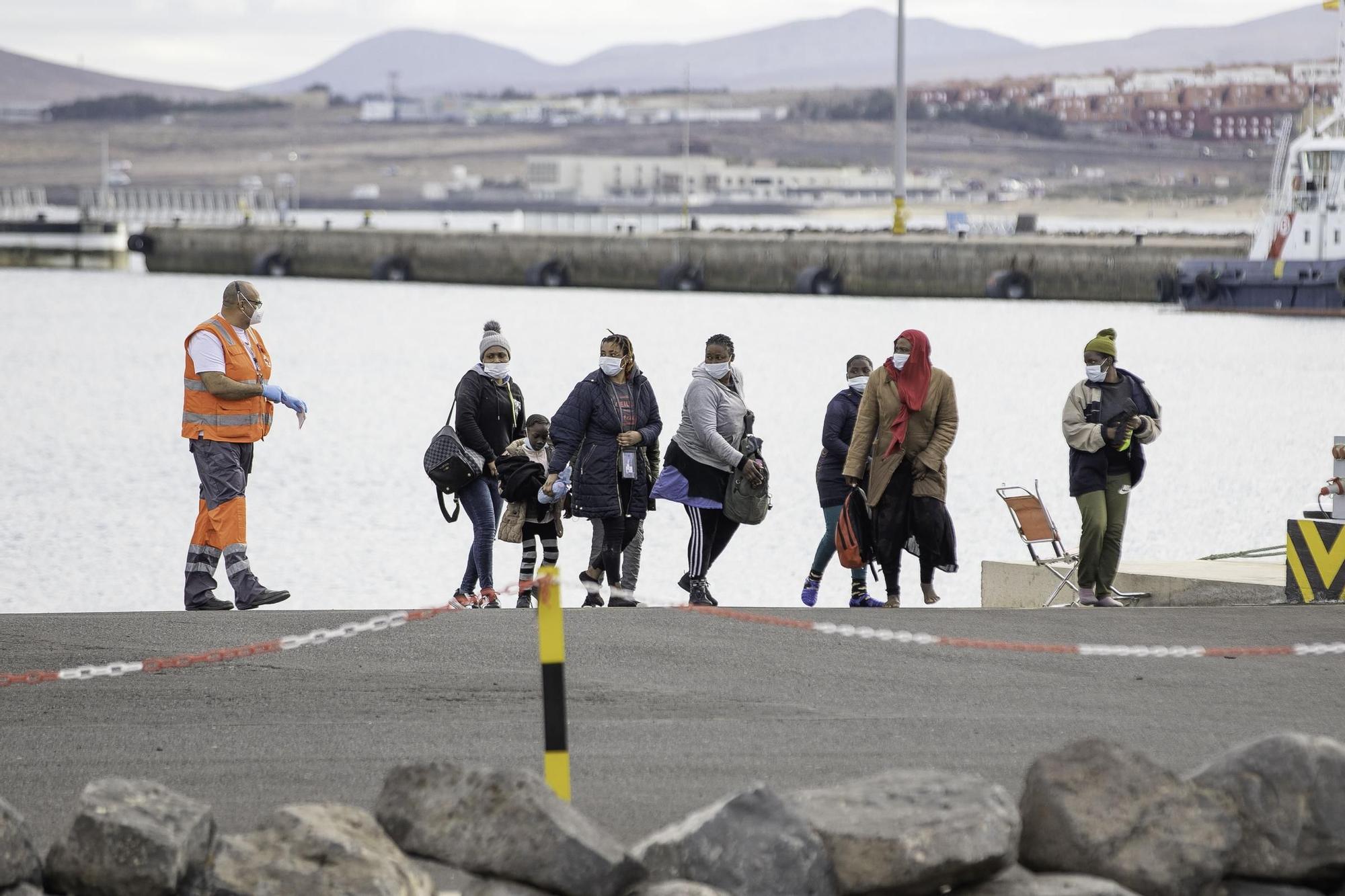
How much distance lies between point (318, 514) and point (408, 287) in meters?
64.6

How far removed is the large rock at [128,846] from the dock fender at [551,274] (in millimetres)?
71271

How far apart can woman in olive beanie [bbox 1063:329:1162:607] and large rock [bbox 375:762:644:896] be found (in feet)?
20.0

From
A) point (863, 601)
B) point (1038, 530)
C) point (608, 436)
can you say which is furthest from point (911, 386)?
point (1038, 530)

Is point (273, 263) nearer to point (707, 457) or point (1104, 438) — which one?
point (707, 457)

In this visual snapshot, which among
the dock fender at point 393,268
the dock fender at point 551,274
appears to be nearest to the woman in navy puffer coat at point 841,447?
the dock fender at point 551,274

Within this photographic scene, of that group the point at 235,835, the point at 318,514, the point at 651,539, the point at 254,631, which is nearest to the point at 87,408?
the point at 318,514

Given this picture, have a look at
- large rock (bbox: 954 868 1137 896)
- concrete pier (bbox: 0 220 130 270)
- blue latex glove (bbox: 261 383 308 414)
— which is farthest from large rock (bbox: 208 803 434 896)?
concrete pier (bbox: 0 220 130 270)

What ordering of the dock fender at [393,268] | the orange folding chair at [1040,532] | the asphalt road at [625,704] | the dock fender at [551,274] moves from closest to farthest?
the asphalt road at [625,704], the orange folding chair at [1040,532], the dock fender at [551,274], the dock fender at [393,268]

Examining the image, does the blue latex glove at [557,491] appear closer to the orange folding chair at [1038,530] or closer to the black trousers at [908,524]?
the black trousers at [908,524]

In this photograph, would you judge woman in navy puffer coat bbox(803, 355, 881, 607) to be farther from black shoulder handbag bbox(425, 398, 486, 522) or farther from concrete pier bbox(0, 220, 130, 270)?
concrete pier bbox(0, 220, 130, 270)

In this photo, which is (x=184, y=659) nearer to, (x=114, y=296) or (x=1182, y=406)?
(x=1182, y=406)

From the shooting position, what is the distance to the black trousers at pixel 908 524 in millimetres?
11016

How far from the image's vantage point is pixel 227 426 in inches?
404

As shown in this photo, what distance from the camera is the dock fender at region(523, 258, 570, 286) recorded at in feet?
253
